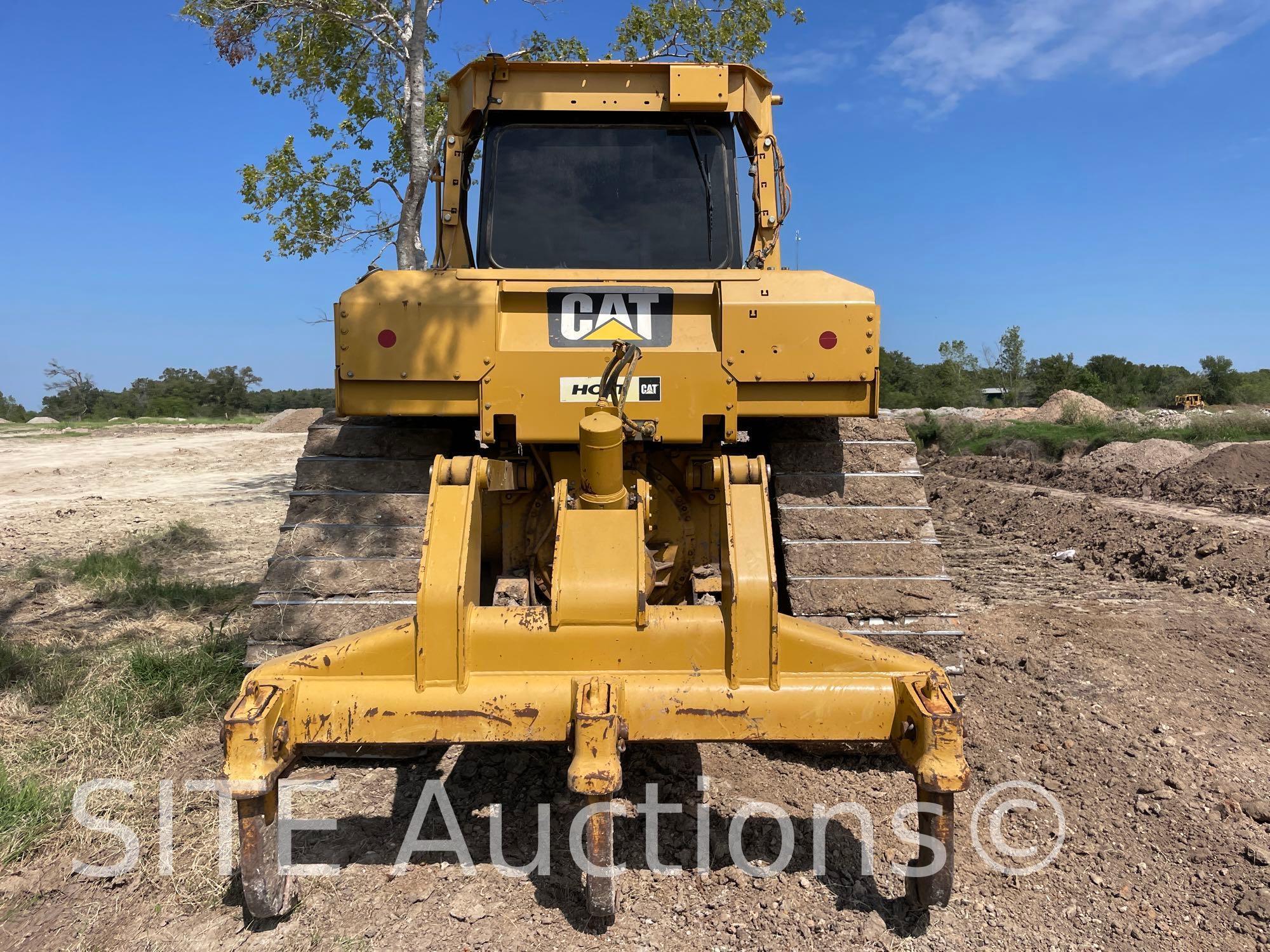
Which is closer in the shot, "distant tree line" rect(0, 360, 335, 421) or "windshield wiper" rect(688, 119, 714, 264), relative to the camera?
"windshield wiper" rect(688, 119, 714, 264)

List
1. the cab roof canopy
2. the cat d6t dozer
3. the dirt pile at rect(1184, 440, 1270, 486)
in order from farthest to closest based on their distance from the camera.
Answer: the dirt pile at rect(1184, 440, 1270, 486) < the cab roof canopy < the cat d6t dozer

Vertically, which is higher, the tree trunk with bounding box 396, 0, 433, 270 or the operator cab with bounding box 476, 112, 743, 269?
the tree trunk with bounding box 396, 0, 433, 270

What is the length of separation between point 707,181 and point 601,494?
6.87ft

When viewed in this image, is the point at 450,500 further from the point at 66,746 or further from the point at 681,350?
the point at 66,746

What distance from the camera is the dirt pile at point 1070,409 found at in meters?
25.5

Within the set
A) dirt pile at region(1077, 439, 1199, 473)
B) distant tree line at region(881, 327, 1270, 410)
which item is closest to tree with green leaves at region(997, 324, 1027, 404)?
distant tree line at region(881, 327, 1270, 410)

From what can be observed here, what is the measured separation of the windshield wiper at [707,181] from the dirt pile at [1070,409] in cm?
2430

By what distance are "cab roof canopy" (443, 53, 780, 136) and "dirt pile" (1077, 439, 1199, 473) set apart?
13104 millimetres

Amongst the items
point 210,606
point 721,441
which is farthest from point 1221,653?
point 210,606

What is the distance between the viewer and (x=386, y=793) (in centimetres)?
331

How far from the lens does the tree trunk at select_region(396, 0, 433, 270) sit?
9.66 metres

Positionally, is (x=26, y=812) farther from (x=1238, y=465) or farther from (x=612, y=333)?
(x=1238, y=465)

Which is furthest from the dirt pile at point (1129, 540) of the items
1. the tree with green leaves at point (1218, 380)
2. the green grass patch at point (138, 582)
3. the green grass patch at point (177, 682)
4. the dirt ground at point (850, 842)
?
the tree with green leaves at point (1218, 380)

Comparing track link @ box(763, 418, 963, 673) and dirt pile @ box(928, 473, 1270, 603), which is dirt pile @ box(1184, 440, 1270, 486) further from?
track link @ box(763, 418, 963, 673)
